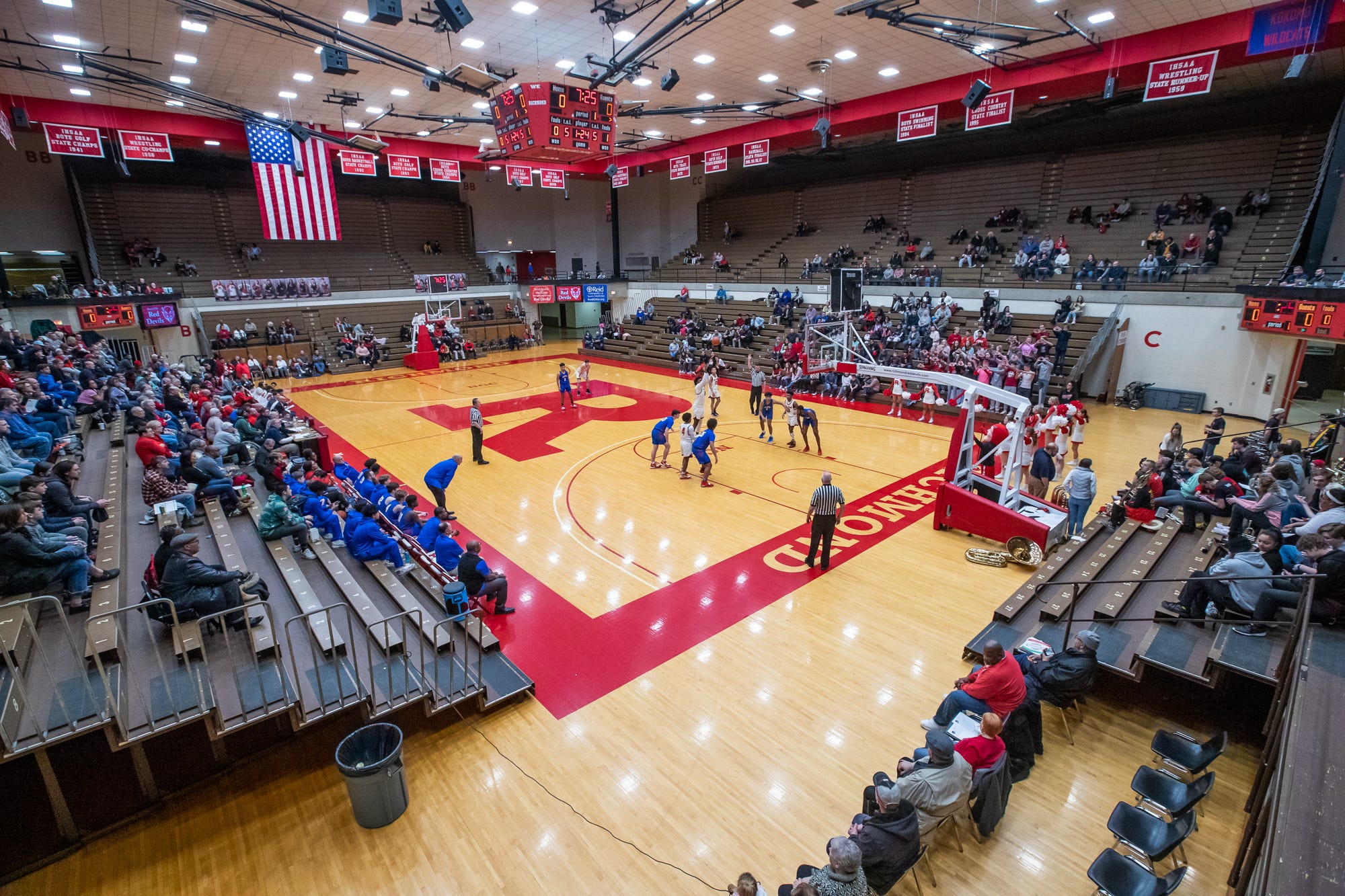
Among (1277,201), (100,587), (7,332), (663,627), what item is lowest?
(663,627)

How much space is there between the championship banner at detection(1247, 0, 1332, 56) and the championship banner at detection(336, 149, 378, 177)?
21.1 meters

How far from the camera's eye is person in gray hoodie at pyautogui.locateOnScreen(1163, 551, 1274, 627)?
560 centimetres

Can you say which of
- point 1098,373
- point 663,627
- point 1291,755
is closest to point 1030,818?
point 1291,755

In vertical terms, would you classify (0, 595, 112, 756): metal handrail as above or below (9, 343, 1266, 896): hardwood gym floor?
above

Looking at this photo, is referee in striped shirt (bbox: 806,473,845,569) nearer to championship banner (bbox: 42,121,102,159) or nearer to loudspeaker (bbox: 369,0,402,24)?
loudspeaker (bbox: 369,0,402,24)

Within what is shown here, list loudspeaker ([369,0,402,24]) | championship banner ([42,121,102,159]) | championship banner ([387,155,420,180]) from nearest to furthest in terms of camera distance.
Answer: loudspeaker ([369,0,402,24]), championship banner ([42,121,102,159]), championship banner ([387,155,420,180])

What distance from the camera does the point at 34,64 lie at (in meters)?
14.5

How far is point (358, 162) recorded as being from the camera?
1923cm

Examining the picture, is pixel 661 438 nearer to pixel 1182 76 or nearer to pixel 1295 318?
pixel 1182 76

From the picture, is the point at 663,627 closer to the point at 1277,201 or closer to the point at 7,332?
the point at 7,332

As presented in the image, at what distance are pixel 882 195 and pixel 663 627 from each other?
2611cm

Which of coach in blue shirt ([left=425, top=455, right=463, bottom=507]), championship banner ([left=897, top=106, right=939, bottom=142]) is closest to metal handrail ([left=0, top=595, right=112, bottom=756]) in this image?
coach in blue shirt ([left=425, top=455, right=463, bottom=507])

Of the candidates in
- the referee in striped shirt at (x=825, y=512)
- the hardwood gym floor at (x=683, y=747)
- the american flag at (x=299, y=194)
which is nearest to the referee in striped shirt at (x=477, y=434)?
the hardwood gym floor at (x=683, y=747)

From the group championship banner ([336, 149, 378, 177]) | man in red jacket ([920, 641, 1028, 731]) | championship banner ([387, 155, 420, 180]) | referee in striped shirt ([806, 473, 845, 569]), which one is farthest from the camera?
Answer: championship banner ([387, 155, 420, 180])
